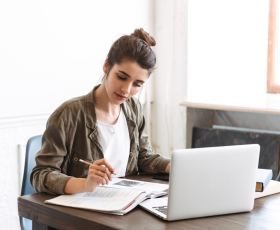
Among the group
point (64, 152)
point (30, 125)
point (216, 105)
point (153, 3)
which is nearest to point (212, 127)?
point (216, 105)

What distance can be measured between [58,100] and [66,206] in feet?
3.73

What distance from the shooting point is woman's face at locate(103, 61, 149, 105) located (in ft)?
4.54

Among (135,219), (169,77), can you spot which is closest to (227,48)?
(169,77)

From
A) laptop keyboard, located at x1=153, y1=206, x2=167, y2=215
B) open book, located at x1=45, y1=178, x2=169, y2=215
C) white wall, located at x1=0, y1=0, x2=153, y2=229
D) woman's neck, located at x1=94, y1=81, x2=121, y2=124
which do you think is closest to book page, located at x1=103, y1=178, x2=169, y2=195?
open book, located at x1=45, y1=178, x2=169, y2=215

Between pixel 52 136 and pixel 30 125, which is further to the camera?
pixel 30 125

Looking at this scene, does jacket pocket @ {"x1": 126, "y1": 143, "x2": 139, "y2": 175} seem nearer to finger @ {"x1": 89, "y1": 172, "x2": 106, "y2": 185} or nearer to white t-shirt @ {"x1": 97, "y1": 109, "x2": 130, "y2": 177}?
white t-shirt @ {"x1": 97, "y1": 109, "x2": 130, "y2": 177}

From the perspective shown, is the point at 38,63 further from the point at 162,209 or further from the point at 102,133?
the point at 162,209

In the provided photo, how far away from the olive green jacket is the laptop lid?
1.32 feet

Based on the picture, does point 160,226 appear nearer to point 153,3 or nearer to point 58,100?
point 58,100

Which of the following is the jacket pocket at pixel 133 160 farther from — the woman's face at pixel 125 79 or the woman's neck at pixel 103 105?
the woman's face at pixel 125 79

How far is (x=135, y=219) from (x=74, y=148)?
475mm

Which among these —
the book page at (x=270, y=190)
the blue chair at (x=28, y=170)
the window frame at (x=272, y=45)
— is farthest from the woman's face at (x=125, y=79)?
the window frame at (x=272, y=45)

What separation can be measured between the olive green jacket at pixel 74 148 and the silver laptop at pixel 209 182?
38 cm

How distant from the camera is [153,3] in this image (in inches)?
107
